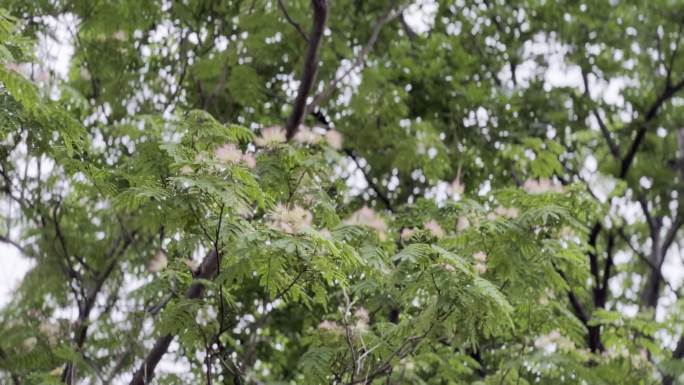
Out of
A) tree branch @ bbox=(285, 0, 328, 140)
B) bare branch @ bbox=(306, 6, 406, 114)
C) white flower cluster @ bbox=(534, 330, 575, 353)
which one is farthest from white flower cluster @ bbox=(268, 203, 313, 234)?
white flower cluster @ bbox=(534, 330, 575, 353)

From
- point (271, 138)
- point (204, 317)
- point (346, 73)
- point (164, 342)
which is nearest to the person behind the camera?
point (204, 317)

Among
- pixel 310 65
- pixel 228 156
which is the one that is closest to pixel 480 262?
pixel 228 156

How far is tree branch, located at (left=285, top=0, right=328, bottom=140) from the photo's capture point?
563cm

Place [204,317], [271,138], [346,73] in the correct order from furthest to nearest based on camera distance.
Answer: [346,73]
[271,138]
[204,317]

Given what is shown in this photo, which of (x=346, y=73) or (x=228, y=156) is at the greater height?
(x=346, y=73)

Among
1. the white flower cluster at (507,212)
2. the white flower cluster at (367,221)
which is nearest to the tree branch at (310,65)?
the white flower cluster at (367,221)

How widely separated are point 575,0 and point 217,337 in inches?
232

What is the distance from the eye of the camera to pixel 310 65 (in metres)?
5.76

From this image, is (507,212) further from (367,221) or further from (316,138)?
(316,138)

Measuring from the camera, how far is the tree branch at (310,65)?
563 centimetres

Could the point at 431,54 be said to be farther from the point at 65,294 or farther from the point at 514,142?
the point at 65,294

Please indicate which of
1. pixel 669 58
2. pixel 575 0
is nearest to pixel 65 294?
pixel 575 0

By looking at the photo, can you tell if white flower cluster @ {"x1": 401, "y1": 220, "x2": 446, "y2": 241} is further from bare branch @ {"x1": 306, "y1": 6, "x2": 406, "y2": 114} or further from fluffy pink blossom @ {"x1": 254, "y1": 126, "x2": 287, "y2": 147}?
bare branch @ {"x1": 306, "y1": 6, "x2": 406, "y2": 114}

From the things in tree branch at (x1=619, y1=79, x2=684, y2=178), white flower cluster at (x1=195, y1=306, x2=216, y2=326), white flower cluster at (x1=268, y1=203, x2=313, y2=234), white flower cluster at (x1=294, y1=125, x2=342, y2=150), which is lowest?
white flower cluster at (x1=195, y1=306, x2=216, y2=326)
